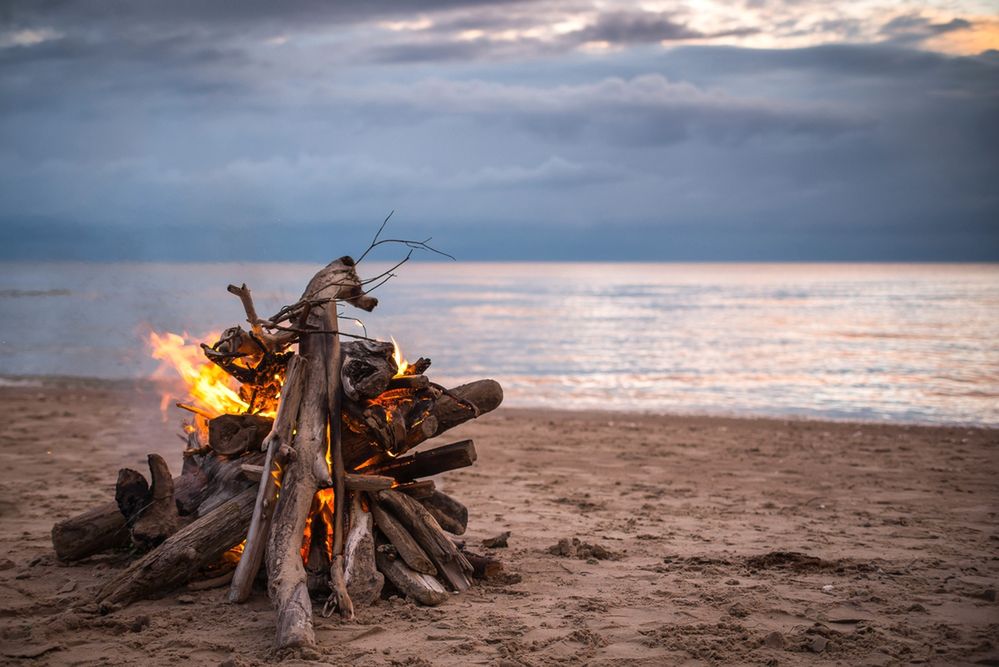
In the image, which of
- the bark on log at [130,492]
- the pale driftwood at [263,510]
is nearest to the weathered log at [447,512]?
the pale driftwood at [263,510]

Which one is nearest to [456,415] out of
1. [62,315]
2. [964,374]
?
[964,374]

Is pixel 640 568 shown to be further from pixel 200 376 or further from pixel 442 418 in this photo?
pixel 200 376

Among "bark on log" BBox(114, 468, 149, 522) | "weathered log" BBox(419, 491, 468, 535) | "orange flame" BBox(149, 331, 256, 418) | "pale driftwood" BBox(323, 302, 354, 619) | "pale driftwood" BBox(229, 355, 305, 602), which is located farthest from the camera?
"orange flame" BBox(149, 331, 256, 418)

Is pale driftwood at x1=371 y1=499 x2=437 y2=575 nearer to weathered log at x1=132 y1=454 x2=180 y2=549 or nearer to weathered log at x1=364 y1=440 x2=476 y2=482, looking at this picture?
weathered log at x1=364 y1=440 x2=476 y2=482

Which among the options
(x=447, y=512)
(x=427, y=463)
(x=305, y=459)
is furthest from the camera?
(x=447, y=512)

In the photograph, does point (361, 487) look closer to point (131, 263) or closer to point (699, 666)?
point (699, 666)

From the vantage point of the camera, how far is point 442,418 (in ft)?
21.2

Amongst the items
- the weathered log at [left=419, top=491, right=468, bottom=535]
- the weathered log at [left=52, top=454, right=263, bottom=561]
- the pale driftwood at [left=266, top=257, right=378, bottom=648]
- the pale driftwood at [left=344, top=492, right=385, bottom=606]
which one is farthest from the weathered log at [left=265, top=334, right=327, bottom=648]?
the weathered log at [left=419, top=491, right=468, bottom=535]

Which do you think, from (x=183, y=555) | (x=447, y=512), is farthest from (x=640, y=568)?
(x=183, y=555)

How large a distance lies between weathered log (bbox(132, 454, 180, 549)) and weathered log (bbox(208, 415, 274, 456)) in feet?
1.31

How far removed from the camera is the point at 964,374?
25875 millimetres

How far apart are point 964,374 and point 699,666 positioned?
2452 cm

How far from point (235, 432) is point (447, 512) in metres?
1.71

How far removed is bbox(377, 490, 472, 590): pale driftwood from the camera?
20.2ft
